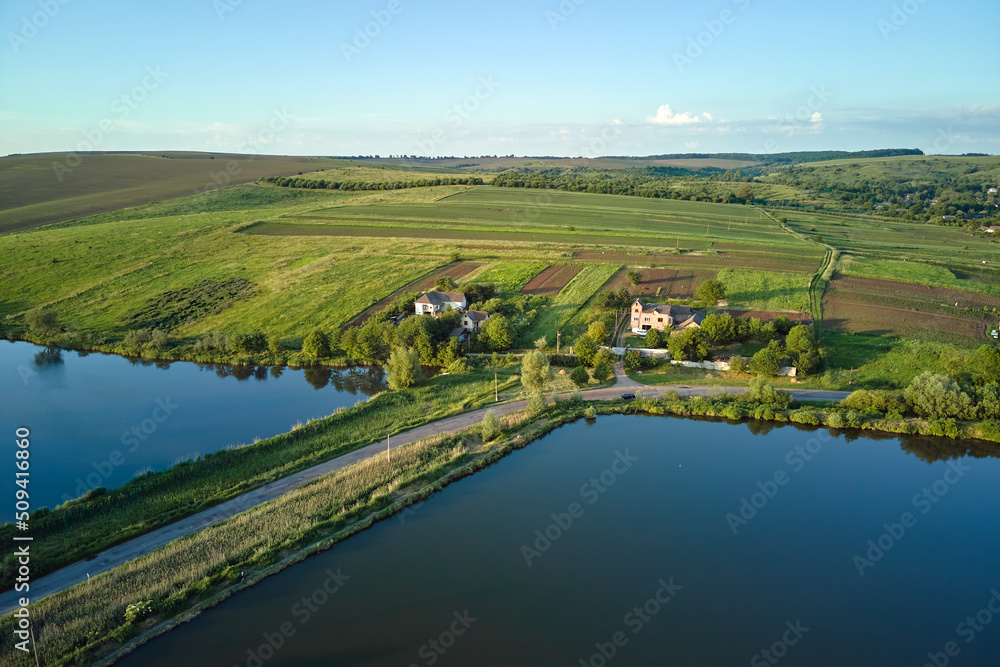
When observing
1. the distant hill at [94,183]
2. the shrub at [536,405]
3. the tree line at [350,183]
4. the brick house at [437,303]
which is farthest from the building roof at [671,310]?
the tree line at [350,183]

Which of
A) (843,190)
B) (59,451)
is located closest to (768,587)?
(59,451)

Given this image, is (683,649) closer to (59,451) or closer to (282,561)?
(282,561)

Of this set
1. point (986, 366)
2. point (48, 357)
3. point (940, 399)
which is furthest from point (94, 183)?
point (986, 366)

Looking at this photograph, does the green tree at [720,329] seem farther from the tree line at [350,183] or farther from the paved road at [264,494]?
the tree line at [350,183]

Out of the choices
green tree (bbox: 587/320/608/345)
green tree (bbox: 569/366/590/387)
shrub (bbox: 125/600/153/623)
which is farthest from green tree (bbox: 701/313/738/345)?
shrub (bbox: 125/600/153/623)

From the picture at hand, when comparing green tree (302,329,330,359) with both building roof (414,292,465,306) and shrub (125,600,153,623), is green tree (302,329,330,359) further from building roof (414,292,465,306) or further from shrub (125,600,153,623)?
shrub (125,600,153,623)

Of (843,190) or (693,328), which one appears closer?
(693,328)
